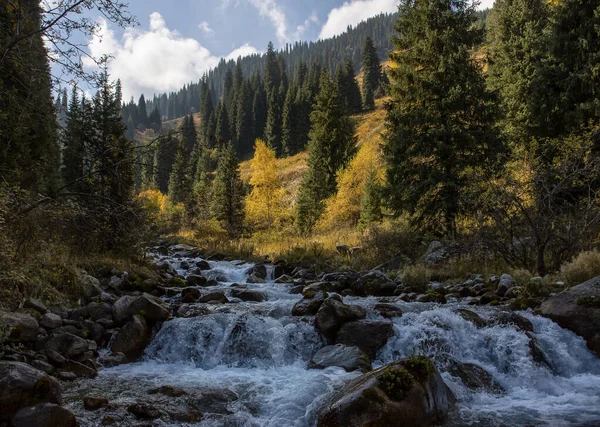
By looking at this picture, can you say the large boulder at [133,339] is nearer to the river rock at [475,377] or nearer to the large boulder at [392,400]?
the large boulder at [392,400]

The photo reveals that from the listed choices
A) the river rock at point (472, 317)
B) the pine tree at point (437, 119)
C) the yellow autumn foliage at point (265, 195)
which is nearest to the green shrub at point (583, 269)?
the river rock at point (472, 317)

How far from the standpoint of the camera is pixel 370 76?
76875mm

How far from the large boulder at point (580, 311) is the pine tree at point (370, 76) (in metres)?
69.9

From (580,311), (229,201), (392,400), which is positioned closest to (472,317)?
(580,311)

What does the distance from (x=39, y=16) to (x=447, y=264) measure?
12.9m

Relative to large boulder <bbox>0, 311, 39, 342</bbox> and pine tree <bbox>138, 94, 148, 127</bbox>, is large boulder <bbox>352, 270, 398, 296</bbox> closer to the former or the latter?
large boulder <bbox>0, 311, 39, 342</bbox>

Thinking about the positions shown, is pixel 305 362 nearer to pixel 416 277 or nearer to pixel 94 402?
pixel 94 402

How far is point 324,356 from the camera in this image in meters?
7.49

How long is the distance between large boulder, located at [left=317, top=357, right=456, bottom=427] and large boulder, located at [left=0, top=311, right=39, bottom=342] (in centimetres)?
535

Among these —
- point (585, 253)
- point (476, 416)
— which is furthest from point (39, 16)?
point (585, 253)

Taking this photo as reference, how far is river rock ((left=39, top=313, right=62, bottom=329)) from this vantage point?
762cm

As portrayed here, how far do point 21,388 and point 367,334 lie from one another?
221 inches

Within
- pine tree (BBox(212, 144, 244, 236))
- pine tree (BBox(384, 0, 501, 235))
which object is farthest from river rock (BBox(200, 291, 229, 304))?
pine tree (BBox(212, 144, 244, 236))

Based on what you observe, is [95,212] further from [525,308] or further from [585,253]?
[585,253]
